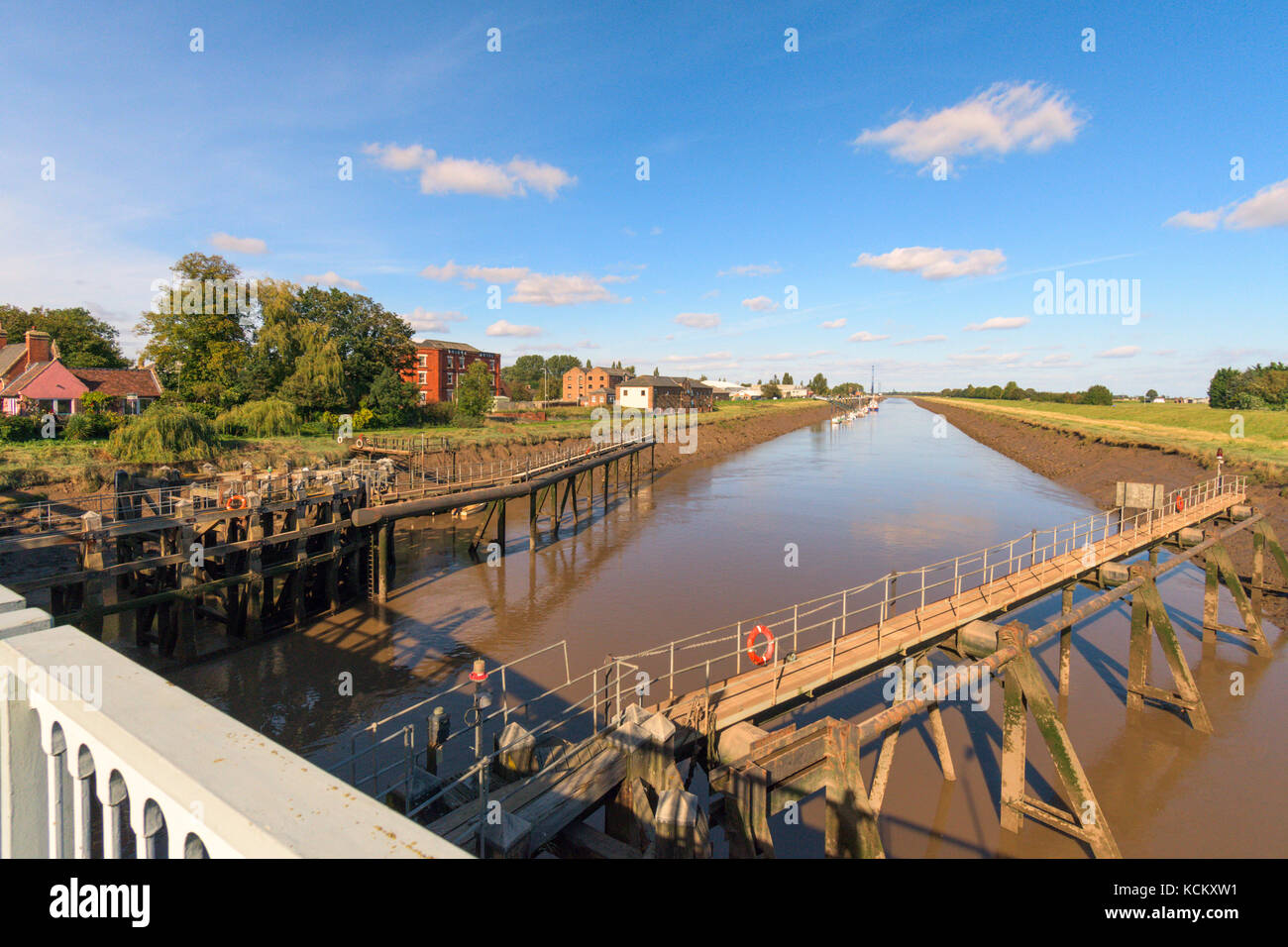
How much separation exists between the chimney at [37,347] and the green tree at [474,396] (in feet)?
97.1

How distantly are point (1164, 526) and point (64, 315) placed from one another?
82652 mm

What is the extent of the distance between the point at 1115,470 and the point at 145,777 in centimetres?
6194

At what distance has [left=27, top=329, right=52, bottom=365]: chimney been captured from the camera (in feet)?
151

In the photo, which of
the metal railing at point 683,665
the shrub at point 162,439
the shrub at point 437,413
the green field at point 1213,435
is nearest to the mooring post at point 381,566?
the metal railing at point 683,665

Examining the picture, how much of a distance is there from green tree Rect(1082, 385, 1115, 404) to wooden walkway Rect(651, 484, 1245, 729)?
18173 cm

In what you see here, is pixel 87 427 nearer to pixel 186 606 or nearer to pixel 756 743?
pixel 186 606

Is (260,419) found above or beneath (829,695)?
above

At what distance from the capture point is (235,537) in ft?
61.2

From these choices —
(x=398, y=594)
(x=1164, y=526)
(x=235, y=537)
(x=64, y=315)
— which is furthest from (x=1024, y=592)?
(x=64, y=315)

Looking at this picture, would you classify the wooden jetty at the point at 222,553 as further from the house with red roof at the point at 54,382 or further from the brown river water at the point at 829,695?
the house with red roof at the point at 54,382

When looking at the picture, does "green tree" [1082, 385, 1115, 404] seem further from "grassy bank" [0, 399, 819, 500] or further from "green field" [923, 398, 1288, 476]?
"grassy bank" [0, 399, 819, 500]

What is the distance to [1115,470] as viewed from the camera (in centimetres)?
5094

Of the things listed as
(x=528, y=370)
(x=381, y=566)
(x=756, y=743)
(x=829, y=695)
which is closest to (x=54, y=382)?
(x=381, y=566)
